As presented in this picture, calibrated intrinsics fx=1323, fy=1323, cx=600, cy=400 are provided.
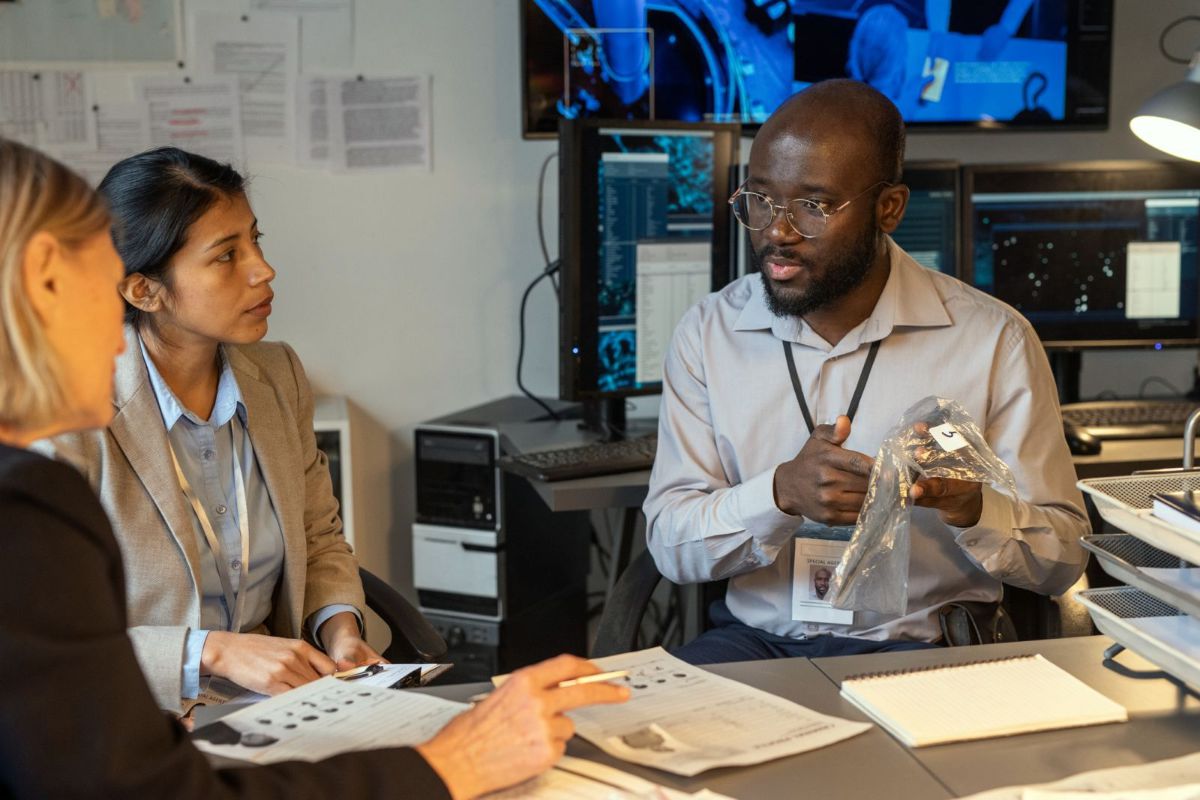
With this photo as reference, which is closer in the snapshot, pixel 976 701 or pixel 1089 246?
pixel 976 701

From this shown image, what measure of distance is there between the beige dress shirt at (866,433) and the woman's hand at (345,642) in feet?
1.53

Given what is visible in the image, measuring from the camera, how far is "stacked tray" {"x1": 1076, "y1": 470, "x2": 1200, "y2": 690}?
4.44 ft

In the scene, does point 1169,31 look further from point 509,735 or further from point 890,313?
point 509,735

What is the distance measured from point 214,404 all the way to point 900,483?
1.02 m

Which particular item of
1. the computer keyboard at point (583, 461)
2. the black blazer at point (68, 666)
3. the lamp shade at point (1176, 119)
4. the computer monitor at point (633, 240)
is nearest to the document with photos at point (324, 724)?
the black blazer at point (68, 666)

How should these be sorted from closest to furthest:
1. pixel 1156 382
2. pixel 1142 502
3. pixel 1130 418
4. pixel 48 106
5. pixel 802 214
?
1. pixel 1142 502
2. pixel 802 214
3. pixel 1130 418
4. pixel 48 106
5. pixel 1156 382

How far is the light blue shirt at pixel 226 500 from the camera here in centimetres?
192

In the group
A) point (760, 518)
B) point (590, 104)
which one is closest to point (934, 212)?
point (590, 104)

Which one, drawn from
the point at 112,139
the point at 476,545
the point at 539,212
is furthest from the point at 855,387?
the point at 112,139

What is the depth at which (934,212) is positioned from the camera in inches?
118

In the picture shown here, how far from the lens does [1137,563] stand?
1501mm

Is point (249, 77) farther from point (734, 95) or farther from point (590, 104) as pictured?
point (734, 95)

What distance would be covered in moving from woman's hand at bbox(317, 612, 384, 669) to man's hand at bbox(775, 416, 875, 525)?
2.10 feet

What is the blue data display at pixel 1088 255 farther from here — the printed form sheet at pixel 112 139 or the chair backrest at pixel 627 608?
the printed form sheet at pixel 112 139
